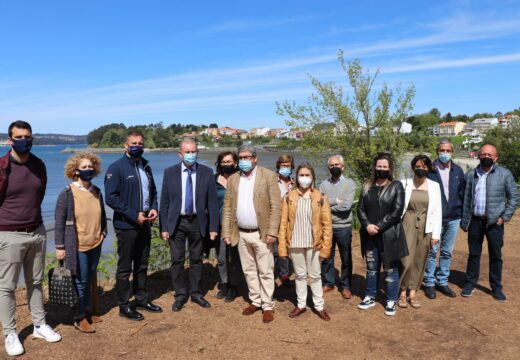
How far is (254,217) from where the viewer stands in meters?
4.62

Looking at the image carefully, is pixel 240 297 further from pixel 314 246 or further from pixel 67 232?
pixel 67 232

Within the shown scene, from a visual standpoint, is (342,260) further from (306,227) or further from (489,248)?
(489,248)

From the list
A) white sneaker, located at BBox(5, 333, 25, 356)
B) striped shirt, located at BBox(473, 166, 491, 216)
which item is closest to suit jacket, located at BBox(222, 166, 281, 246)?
white sneaker, located at BBox(5, 333, 25, 356)

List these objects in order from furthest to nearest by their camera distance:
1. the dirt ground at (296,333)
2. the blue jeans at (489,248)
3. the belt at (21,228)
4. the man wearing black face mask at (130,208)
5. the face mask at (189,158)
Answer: the blue jeans at (489,248), the face mask at (189,158), the man wearing black face mask at (130,208), the dirt ground at (296,333), the belt at (21,228)

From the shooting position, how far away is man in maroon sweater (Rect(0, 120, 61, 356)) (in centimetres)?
376

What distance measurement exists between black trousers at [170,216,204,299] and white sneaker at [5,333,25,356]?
177 cm

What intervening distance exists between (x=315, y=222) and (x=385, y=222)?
32.5 inches

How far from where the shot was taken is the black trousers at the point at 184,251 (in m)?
4.95

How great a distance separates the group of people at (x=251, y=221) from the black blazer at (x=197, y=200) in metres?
0.01

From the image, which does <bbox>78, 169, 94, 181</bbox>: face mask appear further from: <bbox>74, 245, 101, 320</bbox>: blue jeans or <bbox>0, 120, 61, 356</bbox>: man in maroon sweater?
<bbox>74, 245, 101, 320</bbox>: blue jeans

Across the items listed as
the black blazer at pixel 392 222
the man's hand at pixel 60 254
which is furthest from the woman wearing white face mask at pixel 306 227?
the man's hand at pixel 60 254

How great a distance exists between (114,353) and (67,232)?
131 centimetres

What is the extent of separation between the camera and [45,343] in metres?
4.12

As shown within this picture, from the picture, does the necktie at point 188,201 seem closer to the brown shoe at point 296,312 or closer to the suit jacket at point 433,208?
the brown shoe at point 296,312
